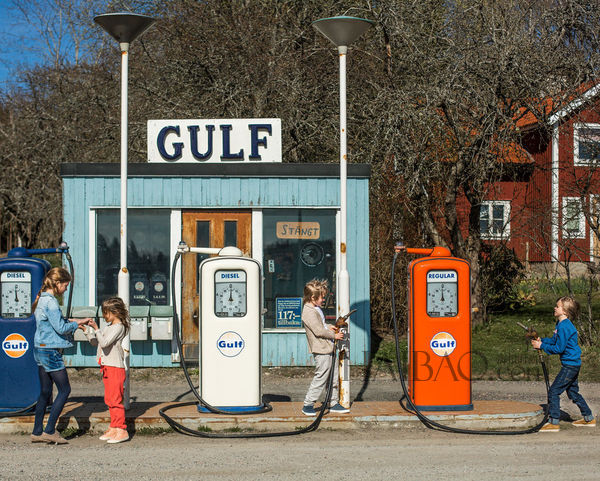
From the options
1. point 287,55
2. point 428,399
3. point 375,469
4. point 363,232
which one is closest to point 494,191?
point 363,232

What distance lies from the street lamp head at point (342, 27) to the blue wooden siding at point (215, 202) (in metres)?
3.75

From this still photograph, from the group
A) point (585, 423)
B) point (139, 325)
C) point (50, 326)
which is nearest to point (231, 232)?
point (139, 325)

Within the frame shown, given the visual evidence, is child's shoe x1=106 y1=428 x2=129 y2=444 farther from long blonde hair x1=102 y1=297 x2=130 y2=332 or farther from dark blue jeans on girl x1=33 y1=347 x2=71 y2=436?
long blonde hair x1=102 y1=297 x2=130 y2=332

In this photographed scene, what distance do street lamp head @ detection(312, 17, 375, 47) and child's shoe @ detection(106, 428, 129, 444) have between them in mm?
4699

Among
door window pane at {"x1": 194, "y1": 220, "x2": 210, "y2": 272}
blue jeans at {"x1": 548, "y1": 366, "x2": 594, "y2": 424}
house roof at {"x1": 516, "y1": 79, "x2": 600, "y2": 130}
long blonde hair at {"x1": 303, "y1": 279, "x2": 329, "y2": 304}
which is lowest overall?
blue jeans at {"x1": 548, "y1": 366, "x2": 594, "y2": 424}

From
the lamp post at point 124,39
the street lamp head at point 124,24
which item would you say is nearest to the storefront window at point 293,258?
the lamp post at point 124,39

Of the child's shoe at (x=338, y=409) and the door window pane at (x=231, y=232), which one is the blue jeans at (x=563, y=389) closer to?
the child's shoe at (x=338, y=409)

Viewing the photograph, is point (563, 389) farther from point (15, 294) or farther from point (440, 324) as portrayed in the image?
point (15, 294)

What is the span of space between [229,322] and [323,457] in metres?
1.93

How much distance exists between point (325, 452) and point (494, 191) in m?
9.49

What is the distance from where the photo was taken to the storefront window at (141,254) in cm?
1254

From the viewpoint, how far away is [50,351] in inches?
324

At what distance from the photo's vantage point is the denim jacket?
323 inches

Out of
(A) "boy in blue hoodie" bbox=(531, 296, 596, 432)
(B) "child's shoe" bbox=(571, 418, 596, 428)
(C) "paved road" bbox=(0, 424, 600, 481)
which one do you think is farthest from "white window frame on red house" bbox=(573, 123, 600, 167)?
(C) "paved road" bbox=(0, 424, 600, 481)
